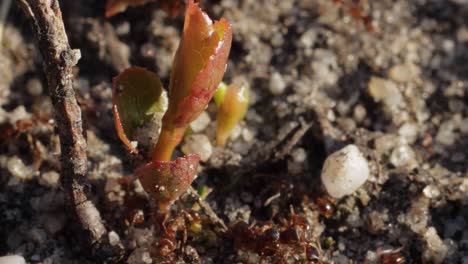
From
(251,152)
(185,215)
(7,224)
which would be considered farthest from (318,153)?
(7,224)

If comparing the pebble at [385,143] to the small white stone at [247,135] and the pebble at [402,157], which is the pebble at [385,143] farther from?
the small white stone at [247,135]

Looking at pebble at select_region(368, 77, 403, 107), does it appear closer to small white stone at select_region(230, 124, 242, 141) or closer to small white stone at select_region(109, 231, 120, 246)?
small white stone at select_region(230, 124, 242, 141)

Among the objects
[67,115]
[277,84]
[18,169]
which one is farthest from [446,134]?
[18,169]

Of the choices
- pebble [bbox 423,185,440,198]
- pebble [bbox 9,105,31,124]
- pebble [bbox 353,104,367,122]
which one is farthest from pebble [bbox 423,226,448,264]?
pebble [bbox 9,105,31,124]

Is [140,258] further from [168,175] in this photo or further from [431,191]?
[431,191]

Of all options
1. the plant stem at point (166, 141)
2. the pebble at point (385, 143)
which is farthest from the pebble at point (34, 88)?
the pebble at point (385, 143)

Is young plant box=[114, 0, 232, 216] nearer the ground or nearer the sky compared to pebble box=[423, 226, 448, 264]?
nearer the sky
